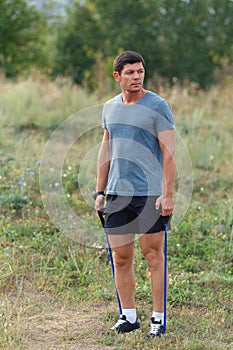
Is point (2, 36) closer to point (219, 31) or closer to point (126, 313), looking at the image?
point (219, 31)

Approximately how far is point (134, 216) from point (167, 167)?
0.41m

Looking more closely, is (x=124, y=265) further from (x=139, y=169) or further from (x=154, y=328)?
(x=139, y=169)

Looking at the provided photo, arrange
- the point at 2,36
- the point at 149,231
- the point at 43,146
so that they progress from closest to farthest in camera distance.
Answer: the point at 149,231, the point at 43,146, the point at 2,36

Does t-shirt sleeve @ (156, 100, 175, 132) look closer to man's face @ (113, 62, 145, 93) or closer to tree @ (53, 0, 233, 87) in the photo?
man's face @ (113, 62, 145, 93)

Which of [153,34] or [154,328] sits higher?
[153,34]

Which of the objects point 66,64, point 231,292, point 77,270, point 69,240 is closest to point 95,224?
point 69,240

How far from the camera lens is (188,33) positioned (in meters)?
15.5

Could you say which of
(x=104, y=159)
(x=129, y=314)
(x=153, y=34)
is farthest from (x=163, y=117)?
(x=153, y=34)

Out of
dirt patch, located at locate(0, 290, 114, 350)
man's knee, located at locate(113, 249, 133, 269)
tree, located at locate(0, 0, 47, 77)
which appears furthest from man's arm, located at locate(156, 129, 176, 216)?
tree, located at locate(0, 0, 47, 77)

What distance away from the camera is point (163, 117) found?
4.04 meters

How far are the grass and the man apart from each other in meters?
0.54

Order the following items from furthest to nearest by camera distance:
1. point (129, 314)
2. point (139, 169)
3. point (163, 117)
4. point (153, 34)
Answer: point (153, 34) → point (129, 314) → point (139, 169) → point (163, 117)

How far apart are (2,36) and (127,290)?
11.6 metres

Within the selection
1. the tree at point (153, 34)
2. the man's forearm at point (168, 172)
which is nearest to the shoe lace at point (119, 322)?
the man's forearm at point (168, 172)
